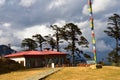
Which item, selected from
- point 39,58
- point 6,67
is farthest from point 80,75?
point 39,58

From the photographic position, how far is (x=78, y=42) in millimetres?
82562

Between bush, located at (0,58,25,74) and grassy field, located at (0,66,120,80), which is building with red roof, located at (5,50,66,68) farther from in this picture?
grassy field, located at (0,66,120,80)

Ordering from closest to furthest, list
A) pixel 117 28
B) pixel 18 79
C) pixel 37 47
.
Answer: pixel 18 79
pixel 117 28
pixel 37 47

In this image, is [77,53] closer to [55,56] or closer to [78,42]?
[78,42]

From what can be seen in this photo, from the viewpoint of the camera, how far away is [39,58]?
71562 mm

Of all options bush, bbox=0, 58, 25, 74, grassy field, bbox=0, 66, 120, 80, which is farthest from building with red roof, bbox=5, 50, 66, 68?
grassy field, bbox=0, 66, 120, 80

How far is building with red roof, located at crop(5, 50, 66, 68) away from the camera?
69.6m

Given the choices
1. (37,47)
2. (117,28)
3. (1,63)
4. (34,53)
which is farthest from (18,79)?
(37,47)

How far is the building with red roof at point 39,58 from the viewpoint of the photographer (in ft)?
228

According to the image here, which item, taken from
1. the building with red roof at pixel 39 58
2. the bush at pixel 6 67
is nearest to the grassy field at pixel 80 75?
the bush at pixel 6 67

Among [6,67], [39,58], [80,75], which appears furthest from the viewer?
[39,58]

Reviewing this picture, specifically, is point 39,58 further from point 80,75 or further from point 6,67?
point 80,75

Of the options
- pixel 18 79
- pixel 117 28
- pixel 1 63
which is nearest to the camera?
pixel 18 79

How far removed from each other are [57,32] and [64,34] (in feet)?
15.7
